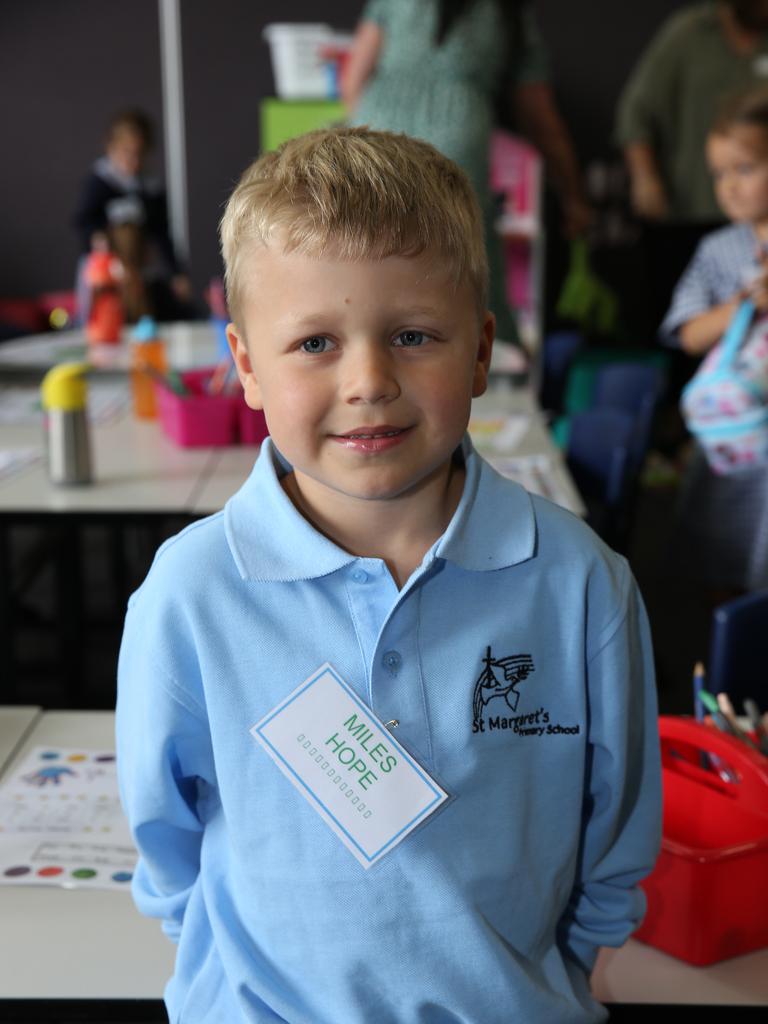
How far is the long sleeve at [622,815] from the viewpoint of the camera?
99 cm

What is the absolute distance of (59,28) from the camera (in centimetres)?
702

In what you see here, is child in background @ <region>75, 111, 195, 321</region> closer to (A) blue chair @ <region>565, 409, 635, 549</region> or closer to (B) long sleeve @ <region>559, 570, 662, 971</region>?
(A) blue chair @ <region>565, 409, 635, 549</region>

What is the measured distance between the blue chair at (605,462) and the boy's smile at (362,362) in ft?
5.54

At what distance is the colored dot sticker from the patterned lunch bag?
196cm

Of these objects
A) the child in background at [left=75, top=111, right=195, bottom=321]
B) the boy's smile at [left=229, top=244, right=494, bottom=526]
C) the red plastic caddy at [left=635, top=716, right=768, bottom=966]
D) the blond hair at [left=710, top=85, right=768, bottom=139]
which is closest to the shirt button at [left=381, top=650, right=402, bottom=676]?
the boy's smile at [left=229, top=244, right=494, bottom=526]

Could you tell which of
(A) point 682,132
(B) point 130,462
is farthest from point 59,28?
(B) point 130,462

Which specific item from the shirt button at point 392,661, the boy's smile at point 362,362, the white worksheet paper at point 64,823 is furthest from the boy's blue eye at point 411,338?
the white worksheet paper at point 64,823

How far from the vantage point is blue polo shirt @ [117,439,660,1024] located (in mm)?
919

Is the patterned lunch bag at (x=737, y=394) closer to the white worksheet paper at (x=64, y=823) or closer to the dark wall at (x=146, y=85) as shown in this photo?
the white worksheet paper at (x=64, y=823)

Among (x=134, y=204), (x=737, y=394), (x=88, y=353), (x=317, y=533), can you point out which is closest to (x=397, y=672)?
(x=317, y=533)

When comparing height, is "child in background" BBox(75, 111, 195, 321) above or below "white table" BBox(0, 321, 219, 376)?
above

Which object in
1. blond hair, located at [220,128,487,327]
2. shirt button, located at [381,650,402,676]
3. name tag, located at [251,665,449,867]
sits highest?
blond hair, located at [220,128,487,327]

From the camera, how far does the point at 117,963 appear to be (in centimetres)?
103

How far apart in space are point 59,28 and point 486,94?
4547mm
